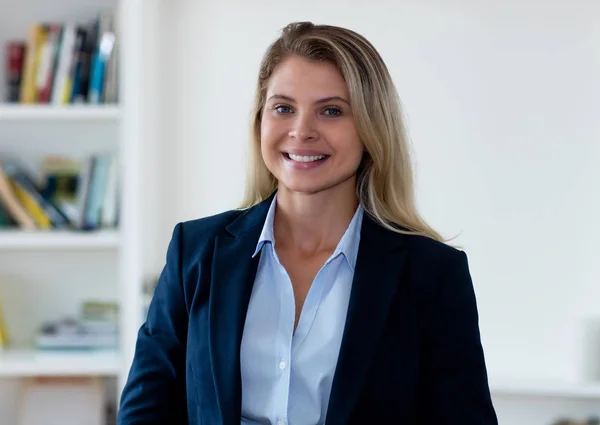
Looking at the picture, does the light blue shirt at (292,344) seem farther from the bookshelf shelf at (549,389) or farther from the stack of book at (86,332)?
the stack of book at (86,332)

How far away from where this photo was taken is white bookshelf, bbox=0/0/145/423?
3.14m

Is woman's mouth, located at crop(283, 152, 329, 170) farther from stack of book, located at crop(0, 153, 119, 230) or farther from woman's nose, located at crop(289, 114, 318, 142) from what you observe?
stack of book, located at crop(0, 153, 119, 230)

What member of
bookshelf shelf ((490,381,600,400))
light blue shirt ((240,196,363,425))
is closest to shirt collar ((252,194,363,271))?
light blue shirt ((240,196,363,425))

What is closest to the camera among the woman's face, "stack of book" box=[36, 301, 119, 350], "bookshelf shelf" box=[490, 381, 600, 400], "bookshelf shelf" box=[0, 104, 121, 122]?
the woman's face

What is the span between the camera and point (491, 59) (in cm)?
317

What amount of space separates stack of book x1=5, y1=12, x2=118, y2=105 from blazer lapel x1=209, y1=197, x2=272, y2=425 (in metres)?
1.59

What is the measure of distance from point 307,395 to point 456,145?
179cm

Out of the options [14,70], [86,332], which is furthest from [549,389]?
[14,70]

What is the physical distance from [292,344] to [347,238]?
223 mm

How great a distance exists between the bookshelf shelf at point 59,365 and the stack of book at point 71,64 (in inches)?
34.2

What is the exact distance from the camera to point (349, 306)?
1.58 metres

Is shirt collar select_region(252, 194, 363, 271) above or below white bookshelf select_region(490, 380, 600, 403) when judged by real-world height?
above

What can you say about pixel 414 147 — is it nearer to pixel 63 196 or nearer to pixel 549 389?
pixel 549 389

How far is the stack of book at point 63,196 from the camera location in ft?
10.6
